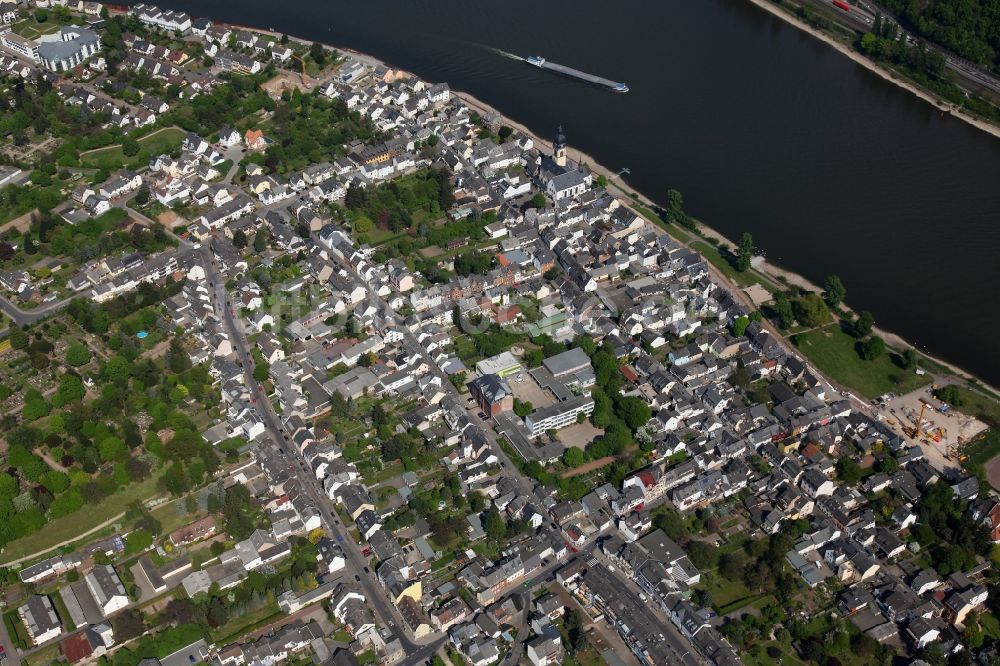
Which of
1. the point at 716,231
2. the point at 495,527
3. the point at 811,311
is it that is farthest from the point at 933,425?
the point at 495,527

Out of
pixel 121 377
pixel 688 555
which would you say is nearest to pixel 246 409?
pixel 121 377

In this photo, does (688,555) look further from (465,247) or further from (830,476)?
(465,247)

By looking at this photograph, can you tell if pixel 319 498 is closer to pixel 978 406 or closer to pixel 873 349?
pixel 873 349

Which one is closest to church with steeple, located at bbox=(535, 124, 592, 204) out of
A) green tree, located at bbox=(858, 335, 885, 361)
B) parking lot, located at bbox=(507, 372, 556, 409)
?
parking lot, located at bbox=(507, 372, 556, 409)

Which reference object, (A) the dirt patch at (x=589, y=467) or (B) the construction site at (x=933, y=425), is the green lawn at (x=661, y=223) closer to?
(B) the construction site at (x=933, y=425)

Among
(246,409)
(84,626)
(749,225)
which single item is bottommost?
(84,626)

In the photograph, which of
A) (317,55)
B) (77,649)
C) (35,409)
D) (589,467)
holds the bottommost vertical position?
(77,649)

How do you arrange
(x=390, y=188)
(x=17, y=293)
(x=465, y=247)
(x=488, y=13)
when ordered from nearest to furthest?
(x=17, y=293) < (x=465, y=247) < (x=390, y=188) < (x=488, y=13)
